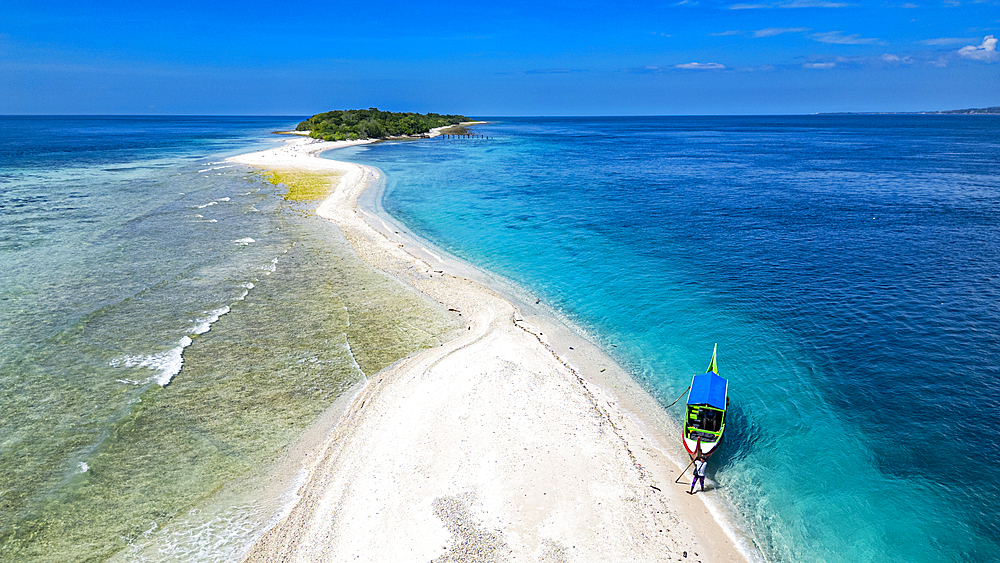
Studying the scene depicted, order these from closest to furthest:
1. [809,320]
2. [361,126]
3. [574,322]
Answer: [809,320]
[574,322]
[361,126]

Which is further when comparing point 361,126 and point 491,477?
point 361,126

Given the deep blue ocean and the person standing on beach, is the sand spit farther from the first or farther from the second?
the deep blue ocean

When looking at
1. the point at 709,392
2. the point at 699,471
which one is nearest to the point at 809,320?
the point at 709,392

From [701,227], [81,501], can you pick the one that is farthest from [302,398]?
[701,227]

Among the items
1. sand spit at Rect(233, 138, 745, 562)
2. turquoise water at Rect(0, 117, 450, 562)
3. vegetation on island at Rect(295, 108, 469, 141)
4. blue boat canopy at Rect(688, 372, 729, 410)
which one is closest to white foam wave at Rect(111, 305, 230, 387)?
Answer: turquoise water at Rect(0, 117, 450, 562)

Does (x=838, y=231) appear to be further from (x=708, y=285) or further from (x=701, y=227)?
(x=708, y=285)

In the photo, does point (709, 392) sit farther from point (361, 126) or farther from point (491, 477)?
point (361, 126)

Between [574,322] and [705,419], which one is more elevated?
[574,322]
